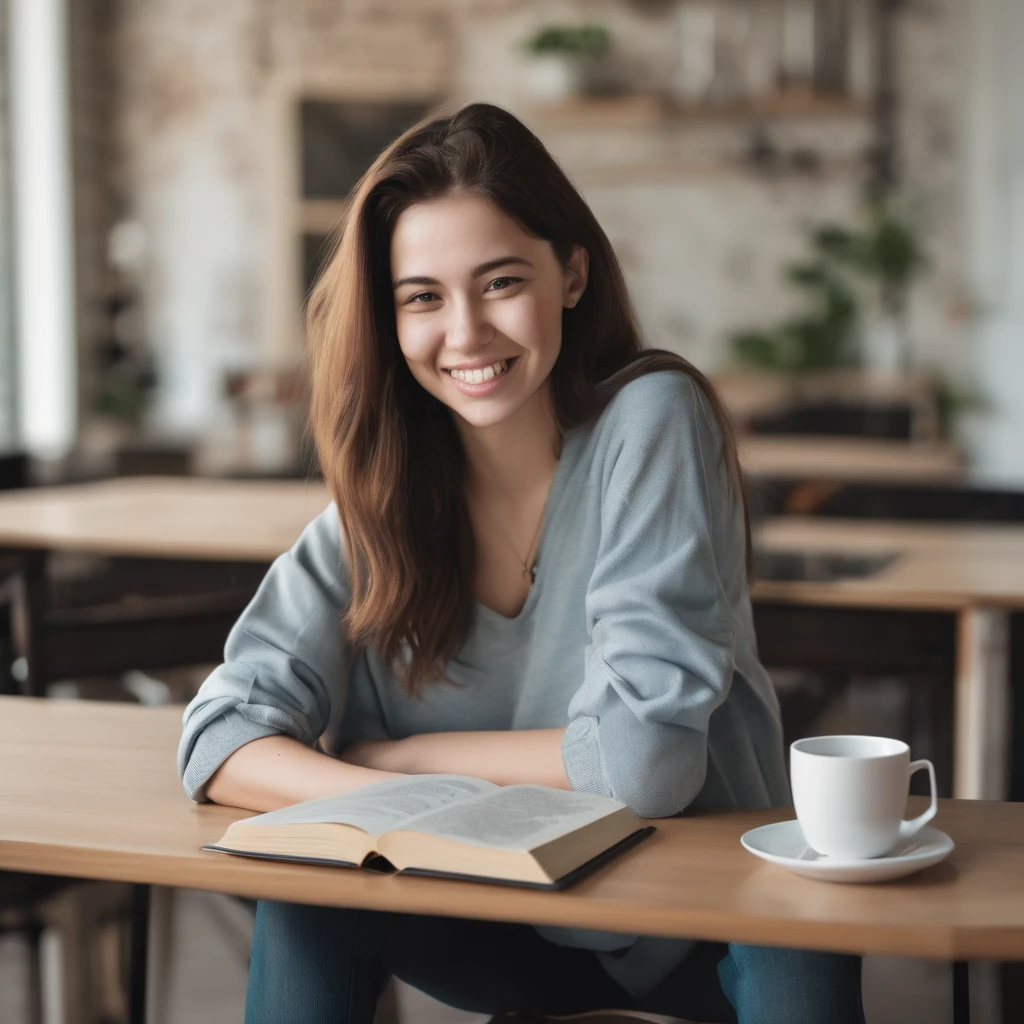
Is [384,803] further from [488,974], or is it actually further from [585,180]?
[585,180]

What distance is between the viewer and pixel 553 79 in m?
6.43

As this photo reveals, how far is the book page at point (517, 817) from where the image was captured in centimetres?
98

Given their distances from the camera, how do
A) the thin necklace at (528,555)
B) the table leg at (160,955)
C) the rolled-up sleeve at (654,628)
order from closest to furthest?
the rolled-up sleeve at (654,628), the thin necklace at (528,555), the table leg at (160,955)

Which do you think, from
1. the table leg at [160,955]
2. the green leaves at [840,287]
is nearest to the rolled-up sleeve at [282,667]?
the table leg at [160,955]

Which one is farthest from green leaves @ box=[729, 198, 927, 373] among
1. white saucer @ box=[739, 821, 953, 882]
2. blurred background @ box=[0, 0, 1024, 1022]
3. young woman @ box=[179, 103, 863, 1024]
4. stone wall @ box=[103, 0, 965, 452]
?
white saucer @ box=[739, 821, 953, 882]

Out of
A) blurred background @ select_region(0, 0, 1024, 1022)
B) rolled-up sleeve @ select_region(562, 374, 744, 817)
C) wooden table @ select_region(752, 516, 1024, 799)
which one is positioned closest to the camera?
rolled-up sleeve @ select_region(562, 374, 744, 817)

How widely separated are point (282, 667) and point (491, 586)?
0.25 m

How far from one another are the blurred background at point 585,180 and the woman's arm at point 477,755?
14.9 feet

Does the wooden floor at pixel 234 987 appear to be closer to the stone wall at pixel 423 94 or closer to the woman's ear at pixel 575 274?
the woman's ear at pixel 575 274

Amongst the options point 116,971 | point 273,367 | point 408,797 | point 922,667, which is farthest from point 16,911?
point 273,367

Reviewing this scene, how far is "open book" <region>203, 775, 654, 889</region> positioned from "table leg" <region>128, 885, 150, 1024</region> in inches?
11.9

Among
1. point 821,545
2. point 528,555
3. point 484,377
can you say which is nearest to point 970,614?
point 821,545

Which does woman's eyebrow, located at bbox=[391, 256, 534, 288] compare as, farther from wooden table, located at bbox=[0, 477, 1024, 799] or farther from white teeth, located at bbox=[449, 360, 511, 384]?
wooden table, located at bbox=[0, 477, 1024, 799]

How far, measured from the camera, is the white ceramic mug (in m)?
0.98
